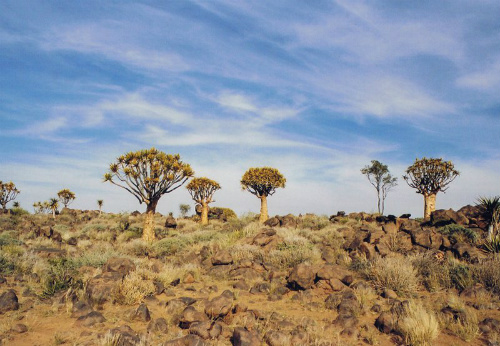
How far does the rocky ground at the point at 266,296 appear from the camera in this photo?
6.00 metres

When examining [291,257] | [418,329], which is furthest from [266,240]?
[418,329]

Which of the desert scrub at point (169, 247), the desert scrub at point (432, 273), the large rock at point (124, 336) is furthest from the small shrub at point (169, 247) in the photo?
the desert scrub at point (432, 273)

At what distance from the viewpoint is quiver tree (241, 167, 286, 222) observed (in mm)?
25969

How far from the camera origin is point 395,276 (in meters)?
8.80

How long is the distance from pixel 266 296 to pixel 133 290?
3460 mm

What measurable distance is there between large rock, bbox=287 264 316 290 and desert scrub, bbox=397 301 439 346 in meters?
2.85

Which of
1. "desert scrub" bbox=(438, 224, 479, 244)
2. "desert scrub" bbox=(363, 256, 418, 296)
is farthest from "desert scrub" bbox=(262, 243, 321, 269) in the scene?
"desert scrub" bbox=(438, 224, 479, 244)

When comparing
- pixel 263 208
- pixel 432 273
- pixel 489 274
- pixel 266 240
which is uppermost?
pixel 263 208

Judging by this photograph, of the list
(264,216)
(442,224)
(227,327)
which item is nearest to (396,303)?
(227,327)

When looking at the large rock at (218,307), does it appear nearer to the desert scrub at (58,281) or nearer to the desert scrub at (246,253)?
the desert scrub at (58,281)

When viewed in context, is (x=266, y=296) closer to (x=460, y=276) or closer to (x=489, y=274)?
(x=460, y=276)

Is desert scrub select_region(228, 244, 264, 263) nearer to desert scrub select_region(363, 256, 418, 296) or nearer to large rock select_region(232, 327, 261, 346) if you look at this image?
desert scrub select_region(363, 256, 418, 296)

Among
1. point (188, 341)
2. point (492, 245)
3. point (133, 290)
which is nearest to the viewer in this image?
point (188, 341)

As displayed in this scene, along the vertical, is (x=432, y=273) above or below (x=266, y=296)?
above
